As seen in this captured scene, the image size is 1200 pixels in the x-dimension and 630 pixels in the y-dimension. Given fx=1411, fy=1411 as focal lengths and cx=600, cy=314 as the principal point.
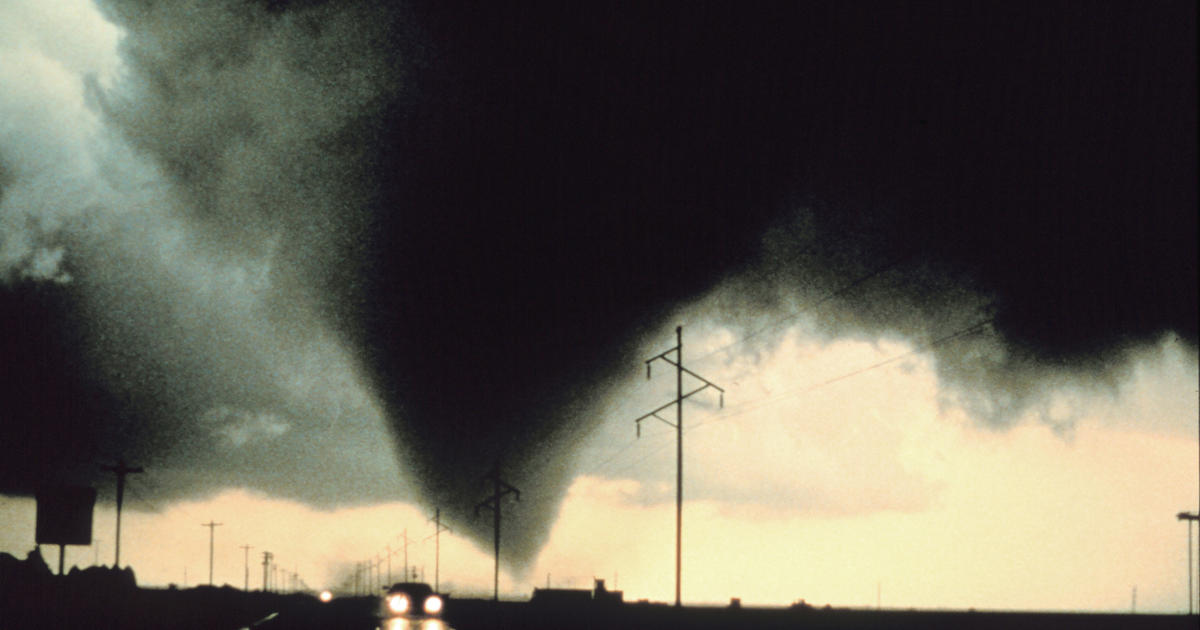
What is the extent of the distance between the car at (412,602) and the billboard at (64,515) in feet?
115

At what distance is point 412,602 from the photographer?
65.5 meters

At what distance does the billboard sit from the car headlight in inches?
1560

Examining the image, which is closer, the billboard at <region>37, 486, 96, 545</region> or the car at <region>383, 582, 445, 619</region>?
the car at <region>383, 582, 445, 619</region>

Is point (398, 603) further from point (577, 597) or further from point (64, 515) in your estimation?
point (64, 515)

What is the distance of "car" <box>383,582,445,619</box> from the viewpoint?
194 ft

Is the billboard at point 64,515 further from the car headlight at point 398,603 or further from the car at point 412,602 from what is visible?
the car headlight at point 398,603

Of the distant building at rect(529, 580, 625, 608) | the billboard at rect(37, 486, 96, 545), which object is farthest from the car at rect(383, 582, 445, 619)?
the billboard at rect(37, 486, 96, 545)

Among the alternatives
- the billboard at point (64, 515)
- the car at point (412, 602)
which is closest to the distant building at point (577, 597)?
the car at point (412, 602)

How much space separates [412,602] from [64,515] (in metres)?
38.9

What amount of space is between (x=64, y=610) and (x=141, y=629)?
24.3m

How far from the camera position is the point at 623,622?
1969 inches

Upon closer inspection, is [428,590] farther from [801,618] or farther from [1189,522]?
[1189,522]

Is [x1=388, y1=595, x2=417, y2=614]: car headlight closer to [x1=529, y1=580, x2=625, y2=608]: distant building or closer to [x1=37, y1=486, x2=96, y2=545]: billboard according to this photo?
[x1=529, y1=580, x2=625, y2=608]: distant building

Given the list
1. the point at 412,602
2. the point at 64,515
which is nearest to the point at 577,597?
the point at 412,602
